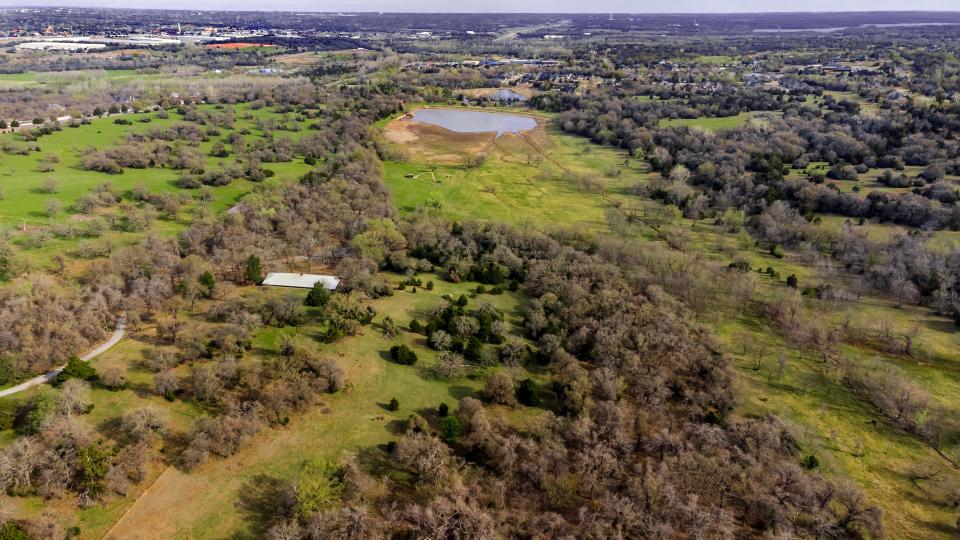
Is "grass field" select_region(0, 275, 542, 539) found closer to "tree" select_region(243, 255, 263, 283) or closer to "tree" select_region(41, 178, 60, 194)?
"tree" select_region(243, 255, 263, 283)

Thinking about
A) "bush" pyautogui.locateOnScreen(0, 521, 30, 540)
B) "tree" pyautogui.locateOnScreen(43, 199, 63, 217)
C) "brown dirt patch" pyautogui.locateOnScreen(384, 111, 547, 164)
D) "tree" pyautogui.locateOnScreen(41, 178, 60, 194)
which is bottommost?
"bush" pyautogui.locateOnScreen(0, 521, 30, 540)

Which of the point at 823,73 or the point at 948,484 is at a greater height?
the point at 823,73

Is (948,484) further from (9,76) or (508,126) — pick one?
(9,76)

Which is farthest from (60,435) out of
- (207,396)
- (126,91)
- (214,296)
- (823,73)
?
(823,73)

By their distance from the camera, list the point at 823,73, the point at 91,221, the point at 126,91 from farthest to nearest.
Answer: the point at 823,73, the point at 126,91, the point at 91,221

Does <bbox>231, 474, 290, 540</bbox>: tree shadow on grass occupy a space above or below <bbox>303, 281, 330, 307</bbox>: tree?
below

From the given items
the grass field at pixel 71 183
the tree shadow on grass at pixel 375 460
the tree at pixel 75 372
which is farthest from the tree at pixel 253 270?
the tree shadow on grass at pixel 375 460

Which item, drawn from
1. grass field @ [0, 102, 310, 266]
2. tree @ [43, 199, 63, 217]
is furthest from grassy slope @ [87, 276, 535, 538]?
tree @ [43, 199, 63, 217]
